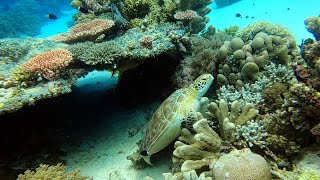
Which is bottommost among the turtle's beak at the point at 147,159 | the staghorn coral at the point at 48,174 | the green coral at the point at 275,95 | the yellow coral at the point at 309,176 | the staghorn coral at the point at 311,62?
the turtle's beak at the point at 147,159

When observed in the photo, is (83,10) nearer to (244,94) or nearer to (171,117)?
(171,117)

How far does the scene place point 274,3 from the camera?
1877 centimetres

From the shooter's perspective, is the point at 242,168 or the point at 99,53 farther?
the point at 99,53

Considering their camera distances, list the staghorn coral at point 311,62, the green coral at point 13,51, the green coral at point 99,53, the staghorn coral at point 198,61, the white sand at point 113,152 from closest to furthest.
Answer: the staghorn coral at point 311,62 < the white sand at point 113,152 < the green coral at point 99,53 < the green coral at point 13,51 < the staghorn coral at point 198,61

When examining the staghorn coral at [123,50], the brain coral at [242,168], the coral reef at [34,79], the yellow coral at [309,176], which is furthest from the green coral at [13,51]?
the yellow coral at [309,176]

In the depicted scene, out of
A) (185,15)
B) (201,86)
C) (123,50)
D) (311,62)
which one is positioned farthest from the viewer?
(185,15)

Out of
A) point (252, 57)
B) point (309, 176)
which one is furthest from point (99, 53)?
point (309, 176)

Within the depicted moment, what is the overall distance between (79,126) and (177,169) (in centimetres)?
314

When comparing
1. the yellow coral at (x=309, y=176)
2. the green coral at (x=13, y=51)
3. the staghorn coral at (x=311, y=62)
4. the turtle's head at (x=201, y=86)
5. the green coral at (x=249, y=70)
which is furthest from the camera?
the green coral at (x=13, y=51)

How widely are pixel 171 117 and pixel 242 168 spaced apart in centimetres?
155

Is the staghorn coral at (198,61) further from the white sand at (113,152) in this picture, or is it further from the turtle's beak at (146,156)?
the turtle's beak at (146,156)

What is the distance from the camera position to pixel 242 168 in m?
2.62

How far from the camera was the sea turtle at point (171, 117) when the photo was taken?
394cm

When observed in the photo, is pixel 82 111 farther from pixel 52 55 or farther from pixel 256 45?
pixel 256 45
